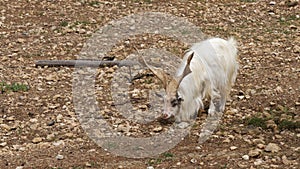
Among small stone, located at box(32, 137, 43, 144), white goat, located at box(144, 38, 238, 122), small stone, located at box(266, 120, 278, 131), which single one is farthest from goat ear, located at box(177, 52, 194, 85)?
small stone, located at box(32, 137, 43, 144)

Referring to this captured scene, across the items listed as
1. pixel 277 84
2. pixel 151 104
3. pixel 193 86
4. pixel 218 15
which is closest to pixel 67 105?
pixel 151 104

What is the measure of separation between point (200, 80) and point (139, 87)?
232 centimetres

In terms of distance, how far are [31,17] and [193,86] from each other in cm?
907

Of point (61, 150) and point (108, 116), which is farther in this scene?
point (108, 116)

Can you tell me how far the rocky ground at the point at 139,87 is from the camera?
9.01 m

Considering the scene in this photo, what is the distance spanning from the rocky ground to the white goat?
1.14 feet

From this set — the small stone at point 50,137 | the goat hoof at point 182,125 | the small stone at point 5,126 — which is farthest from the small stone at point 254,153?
the small stone at point 5,126

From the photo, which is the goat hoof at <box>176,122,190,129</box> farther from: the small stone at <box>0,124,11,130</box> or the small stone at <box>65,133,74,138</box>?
the small stone at <box>0,124,11,130</box>

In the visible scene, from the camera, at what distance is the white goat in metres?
9.95

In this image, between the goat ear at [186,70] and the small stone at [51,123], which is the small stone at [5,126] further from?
the goat ear at [186,70]

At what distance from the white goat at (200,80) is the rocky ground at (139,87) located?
348 millimetres

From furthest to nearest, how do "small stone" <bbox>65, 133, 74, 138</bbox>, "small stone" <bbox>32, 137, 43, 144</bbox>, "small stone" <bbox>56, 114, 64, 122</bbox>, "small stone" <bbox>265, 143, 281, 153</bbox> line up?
"small stone" <bbox>56, 114, 64, 122</bbox>, "small stone" <bbox>65, 133, 74, 138</bbox>, "small stone" <bbox>32, 137, 43, 144</bbox>, "small stone" <bbox>265, 143, 281, 153</bbox>

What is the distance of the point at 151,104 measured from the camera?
A: 37.0 ft

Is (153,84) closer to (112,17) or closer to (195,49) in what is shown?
(195,49)
